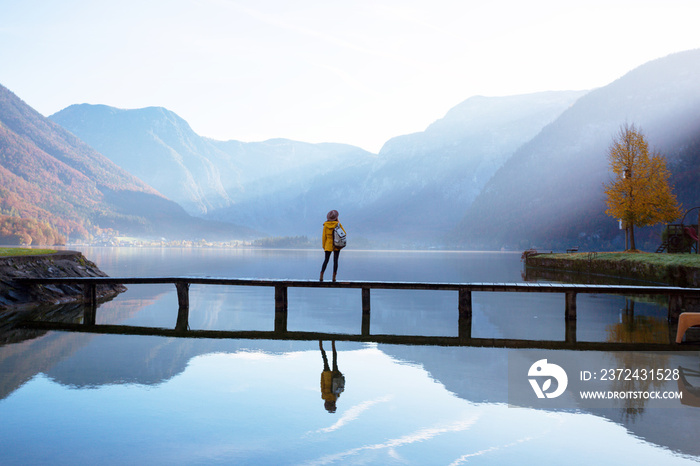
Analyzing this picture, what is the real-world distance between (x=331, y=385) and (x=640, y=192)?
201 feet

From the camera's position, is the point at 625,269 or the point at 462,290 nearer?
the point at 462,290

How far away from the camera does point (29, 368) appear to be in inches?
563

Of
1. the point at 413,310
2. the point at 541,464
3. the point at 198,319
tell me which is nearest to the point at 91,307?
the point at 198,319

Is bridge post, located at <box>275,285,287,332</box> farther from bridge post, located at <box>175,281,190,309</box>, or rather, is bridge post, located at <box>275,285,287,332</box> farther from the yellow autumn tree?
the yellow autumn tree

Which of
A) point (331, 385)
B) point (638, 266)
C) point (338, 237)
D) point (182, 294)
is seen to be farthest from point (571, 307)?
point (638, 266)

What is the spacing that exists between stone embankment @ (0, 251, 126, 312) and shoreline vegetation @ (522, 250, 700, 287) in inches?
1450

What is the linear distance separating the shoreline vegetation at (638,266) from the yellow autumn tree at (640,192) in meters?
5.65

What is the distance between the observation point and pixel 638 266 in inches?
1923

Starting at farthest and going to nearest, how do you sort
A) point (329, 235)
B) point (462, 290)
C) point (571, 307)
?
point (462, 290) < point (571, 307) < point (329, 235)

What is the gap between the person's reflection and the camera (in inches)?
453

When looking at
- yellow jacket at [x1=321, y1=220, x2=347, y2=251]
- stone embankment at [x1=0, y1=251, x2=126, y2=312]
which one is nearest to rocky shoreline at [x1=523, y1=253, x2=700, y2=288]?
yellow jacket at [x1=321, y1=220, x2=347, y2=251]

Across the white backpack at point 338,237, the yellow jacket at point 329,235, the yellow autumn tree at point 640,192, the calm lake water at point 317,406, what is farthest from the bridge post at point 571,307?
the yellow autumn tree at point 640,192

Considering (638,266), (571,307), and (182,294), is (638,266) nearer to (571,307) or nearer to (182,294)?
(571,307)

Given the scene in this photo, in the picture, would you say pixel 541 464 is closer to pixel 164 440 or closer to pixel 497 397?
pixel 497 397
